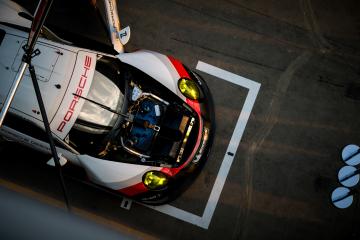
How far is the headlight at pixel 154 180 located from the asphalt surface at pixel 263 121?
1.00 m

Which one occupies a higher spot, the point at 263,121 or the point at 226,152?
the point at 263,121

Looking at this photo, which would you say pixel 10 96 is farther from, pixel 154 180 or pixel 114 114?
pixel 154 180

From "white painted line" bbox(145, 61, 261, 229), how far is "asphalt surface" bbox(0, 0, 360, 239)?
0.07m

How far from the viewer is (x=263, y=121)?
17.2 feet

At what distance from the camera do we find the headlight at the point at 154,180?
13.4 ft

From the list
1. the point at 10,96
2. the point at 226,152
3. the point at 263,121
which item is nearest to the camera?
the point at 10,96

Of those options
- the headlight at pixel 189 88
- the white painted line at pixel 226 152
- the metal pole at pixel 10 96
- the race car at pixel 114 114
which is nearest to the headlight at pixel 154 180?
the race car at pixel 114 114

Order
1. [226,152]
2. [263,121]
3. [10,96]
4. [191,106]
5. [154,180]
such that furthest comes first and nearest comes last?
[263,121] → [226,152] → [191,106] → [154,180] → [10,96]

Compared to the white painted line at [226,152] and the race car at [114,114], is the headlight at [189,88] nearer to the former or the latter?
the race car at [114,114]

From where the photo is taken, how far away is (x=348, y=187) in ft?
16.6

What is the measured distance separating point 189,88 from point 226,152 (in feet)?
4.63

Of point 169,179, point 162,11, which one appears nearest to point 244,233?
point 169,179

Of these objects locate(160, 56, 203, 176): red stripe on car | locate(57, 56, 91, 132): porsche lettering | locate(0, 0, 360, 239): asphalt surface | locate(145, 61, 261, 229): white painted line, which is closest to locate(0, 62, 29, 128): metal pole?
locate(57, 56, 91, 132): porsche lettering

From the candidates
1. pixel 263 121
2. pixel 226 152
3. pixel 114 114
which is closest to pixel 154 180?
pixel 114 114
